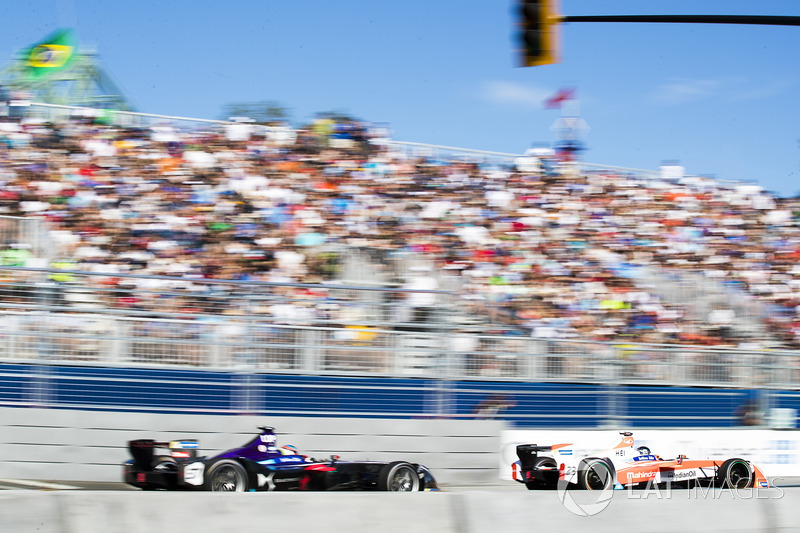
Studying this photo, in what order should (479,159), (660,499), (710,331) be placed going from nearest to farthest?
(660,499) < (710,331) < (479,159)

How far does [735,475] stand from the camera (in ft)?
35.1

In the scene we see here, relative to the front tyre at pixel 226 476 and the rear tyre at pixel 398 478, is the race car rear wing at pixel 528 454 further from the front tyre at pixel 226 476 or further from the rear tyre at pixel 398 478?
the front tyre at pixel 226 476

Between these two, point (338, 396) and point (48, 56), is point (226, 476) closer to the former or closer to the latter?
point (338, 396)

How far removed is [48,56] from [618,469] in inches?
671

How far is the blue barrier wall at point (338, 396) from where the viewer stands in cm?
1042

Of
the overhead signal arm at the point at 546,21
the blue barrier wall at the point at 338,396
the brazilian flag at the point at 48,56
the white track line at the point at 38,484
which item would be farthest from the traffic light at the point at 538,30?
the brazilian flag at the point at 48,56

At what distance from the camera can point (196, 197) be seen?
14.7 m

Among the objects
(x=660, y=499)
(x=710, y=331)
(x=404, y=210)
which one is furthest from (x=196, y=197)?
(x=660, y=499)

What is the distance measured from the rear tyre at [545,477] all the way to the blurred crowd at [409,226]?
7.78 ft

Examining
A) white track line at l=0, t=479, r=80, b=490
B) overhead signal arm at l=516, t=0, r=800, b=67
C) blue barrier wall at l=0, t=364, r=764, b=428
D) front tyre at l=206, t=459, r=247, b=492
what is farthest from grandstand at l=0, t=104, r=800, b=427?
overhead signal arm at l=516, t=0, r=800, b=67

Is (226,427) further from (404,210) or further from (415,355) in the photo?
(404,210)

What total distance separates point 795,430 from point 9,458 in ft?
33.4

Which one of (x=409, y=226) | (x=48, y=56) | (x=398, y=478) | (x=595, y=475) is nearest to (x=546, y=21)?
(x=398, y=478)

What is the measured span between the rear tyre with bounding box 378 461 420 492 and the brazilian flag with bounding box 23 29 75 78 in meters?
15.6
